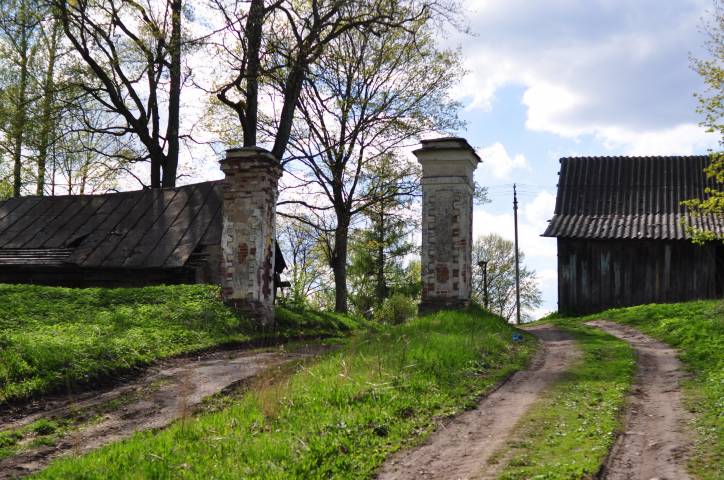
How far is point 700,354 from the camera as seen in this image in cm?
945

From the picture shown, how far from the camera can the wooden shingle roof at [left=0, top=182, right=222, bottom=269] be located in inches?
635

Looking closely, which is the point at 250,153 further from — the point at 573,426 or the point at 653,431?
the point at 653,431

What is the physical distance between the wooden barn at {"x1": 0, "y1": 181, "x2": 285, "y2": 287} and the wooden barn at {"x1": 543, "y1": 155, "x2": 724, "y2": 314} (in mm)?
11562

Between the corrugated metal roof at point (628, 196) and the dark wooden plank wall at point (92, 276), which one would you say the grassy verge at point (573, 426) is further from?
the corrugated metal roof at point (628, 196)

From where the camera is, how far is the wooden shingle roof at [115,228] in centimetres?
1614

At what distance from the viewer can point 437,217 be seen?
41.3 ft

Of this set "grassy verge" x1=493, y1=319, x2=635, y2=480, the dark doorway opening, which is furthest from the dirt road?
the dark doorway opening

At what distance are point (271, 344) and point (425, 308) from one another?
297 cm

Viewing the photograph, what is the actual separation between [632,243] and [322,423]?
18.8 metres

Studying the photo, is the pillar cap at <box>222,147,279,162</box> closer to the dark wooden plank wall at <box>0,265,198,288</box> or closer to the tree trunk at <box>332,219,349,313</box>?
the dark wooden plank wall at <box>0,265,198,288</box>

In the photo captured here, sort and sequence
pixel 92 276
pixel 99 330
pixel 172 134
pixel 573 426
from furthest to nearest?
1. pixel 172 134
2. pixel 92 276
3. pixel 99 330
4. pixel 573 426

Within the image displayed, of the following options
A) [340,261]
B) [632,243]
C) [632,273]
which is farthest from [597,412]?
[340,261]

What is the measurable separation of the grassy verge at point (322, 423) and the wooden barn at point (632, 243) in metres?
14.5

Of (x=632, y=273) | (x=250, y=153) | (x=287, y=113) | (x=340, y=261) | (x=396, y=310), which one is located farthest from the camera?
(x=396, y=310)
